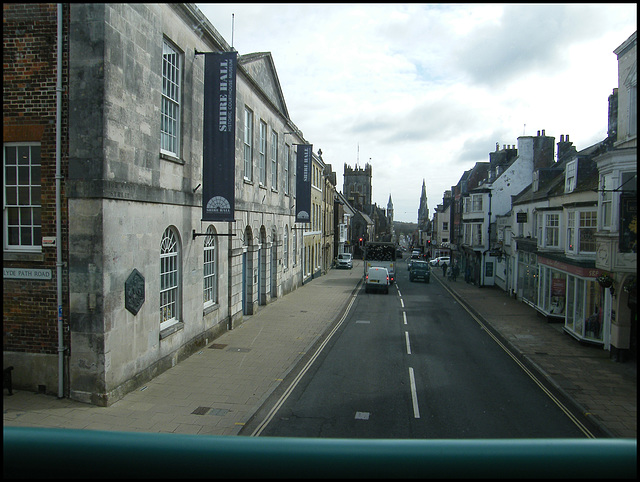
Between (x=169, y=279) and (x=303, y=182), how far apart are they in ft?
64.5

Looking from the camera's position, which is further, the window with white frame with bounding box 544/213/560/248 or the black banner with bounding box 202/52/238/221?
the window with white frame with bounding box 544/213/560/248

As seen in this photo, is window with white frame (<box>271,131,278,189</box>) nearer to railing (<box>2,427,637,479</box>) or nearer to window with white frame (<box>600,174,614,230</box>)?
window with white frame (<box>600,174,614,230</box>)

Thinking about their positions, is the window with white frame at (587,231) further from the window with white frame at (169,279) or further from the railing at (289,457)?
the railing at (289,457)

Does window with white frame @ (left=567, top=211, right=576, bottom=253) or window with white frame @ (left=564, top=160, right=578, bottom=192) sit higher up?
window with white frame @ (left=564, top=160, right=578, bottom=192)

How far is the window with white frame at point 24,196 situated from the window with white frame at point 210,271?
21.1ft

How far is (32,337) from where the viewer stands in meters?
→ 10.7

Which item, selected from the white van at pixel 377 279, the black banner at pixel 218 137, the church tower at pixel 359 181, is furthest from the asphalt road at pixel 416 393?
the church tower at pixel 359 181

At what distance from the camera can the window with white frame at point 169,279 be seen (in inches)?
537

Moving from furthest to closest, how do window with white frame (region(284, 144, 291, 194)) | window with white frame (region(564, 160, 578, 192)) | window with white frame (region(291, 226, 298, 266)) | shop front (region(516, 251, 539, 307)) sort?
window with white frame (region(291, 226, 298, 266)), window with white frame (region(284, 144, 291, 194)), shop front (region(516, 251, 539, 307)), window with white frame (region(564, 160, 578, 192))

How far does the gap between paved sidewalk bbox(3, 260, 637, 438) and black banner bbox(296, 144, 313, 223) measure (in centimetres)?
937

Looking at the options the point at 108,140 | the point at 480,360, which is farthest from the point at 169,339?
the point at 480,360

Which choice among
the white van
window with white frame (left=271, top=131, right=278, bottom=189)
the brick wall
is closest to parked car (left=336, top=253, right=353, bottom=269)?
the white van

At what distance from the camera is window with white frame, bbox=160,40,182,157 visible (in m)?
13.7

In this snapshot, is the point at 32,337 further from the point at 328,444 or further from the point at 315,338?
the point at 328,444
